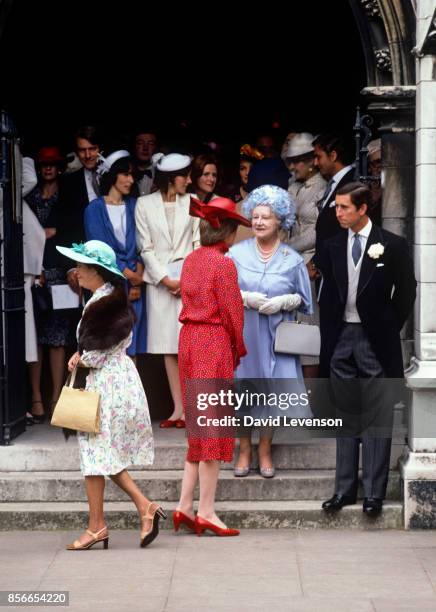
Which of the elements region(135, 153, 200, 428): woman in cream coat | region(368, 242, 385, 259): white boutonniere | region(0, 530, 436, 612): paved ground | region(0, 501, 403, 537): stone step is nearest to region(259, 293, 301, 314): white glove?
region(368, 242, 385, 259): white boutonniere

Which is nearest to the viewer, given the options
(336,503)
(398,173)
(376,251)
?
(376,251)

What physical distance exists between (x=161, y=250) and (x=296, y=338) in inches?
55.2

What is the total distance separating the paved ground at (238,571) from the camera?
739 centimetres

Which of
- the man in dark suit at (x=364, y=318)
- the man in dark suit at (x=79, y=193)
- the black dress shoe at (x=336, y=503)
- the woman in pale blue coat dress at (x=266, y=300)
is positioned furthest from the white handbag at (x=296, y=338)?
the man in dark suit at (x=79, y=193)

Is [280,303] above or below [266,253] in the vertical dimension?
below

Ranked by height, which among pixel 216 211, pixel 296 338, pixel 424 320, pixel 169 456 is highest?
pixel 216 211

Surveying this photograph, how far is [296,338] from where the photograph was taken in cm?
940

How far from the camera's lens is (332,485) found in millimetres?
9398

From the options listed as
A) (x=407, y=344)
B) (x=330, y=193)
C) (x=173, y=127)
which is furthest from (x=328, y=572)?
(x=173, y=127)

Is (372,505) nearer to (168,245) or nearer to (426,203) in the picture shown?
(426,203)

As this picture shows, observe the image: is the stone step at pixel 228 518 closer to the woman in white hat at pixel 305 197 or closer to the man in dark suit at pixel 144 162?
the woman in white hat at pixel 305 197

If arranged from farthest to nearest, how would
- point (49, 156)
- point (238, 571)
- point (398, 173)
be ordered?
1. point (49, 156)
2. point (398, 173)
3. point (238, 571)

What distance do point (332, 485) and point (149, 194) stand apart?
2.52 m

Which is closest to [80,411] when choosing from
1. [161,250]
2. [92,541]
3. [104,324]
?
[104,324]
